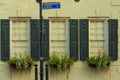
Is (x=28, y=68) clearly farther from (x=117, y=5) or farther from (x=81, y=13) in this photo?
(x=117, y=5)

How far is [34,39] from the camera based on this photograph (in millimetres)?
19484

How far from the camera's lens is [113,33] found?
64.5 ft

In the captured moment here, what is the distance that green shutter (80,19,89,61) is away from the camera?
64.3ft

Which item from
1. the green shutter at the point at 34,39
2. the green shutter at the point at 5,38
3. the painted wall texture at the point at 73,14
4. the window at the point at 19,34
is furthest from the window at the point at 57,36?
the green shutter at the point at 5,38

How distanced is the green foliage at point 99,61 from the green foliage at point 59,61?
2.34 ft

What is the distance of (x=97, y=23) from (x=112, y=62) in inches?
62.9

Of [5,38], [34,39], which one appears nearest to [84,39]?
[34,39]

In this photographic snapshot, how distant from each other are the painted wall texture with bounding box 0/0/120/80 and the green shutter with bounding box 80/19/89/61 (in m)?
0.21

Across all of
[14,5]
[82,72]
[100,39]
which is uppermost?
[14,5]

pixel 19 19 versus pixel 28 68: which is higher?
pixel 19 19

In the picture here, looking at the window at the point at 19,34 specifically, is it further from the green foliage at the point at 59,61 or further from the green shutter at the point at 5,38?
the green foliage at the point at 59,61

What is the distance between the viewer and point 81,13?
19.7m

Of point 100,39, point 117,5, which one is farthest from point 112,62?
point 117,5

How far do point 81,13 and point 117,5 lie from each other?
1.41 metres
